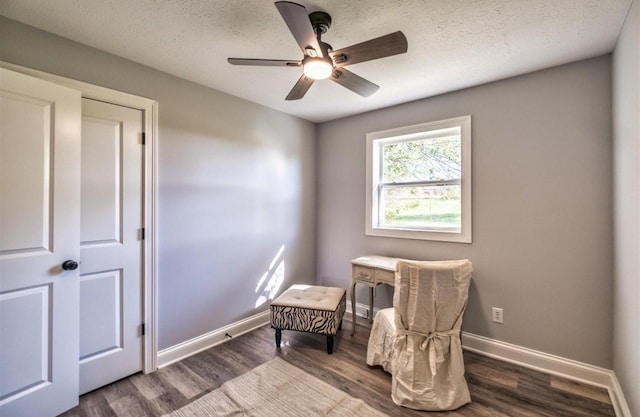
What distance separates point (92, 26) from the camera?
176 cm

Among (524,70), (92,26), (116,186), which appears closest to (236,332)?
(116,186)

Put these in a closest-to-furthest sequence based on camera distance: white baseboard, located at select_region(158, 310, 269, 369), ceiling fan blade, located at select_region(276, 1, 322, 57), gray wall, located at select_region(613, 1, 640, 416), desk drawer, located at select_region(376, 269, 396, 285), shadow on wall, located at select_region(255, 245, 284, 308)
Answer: ceiling fan blade, located at select_region(276, 1, 322, 57)
gray wall, located at select_region(613, 1, 640, 416)
white baseboard, located at select_region(158, 310, 269, 369)
desk drawer, located at select_region(376, 269, 396, 285)
shadow on wall, located at select_region(255, 245, 284, 308)

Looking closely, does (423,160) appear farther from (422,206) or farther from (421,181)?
(422,206)

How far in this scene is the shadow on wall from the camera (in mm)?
3129

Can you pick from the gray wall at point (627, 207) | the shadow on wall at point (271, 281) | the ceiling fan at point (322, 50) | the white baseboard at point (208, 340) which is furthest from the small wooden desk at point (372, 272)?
the ceiling fan at point (322, 50)

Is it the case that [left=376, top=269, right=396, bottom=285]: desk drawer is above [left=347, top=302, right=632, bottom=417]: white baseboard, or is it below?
above

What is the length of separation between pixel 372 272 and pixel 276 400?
134 centimetres

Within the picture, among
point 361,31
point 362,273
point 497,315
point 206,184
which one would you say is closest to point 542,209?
point 497,315

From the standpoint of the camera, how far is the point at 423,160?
301 cm

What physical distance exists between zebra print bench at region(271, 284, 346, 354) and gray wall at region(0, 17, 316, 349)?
1.81 ft

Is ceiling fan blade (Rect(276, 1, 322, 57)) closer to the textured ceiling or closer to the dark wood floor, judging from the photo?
the textured ceiling

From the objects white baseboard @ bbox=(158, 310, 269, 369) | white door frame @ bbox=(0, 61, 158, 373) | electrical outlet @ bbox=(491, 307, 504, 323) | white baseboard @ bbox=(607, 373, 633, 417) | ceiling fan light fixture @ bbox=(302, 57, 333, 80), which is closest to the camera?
ceiling fan light fixture @ bbox=(302, 57, 333, 80)

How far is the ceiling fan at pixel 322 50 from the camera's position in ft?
4.48

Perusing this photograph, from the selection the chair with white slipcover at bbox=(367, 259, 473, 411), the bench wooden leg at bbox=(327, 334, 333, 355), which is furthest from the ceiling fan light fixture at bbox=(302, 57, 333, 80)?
the bench wooden leg at bbox=(327, 334, 333, 355)
